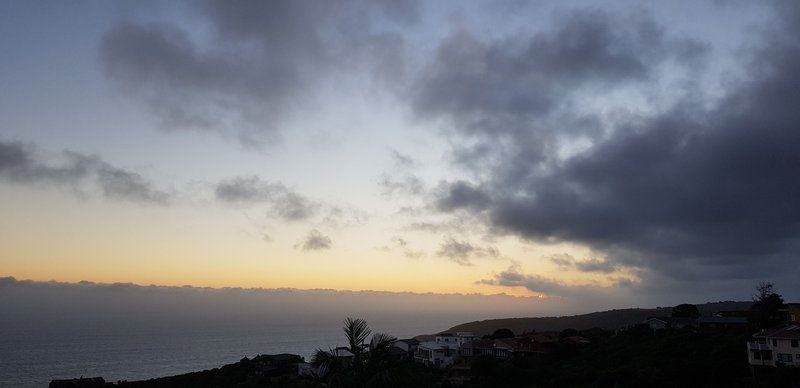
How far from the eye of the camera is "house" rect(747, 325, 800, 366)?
46.0 meters

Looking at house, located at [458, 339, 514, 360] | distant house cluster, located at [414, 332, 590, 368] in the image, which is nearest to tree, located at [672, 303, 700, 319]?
distant house cluster, located at [414, 332, 590, 368]

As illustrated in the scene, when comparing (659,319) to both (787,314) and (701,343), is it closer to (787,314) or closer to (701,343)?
(787,314)

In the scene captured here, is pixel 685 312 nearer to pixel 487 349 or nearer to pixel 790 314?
pixel 790 314

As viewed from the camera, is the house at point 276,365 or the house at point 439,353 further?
the house at point 276,365

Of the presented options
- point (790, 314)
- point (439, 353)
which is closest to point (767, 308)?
point (790, 314)

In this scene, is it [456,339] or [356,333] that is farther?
[456,339]

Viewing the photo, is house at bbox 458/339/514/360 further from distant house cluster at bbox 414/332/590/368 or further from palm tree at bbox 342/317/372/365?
palm tree at bbox 342/317/372/365

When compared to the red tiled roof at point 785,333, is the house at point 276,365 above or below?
below

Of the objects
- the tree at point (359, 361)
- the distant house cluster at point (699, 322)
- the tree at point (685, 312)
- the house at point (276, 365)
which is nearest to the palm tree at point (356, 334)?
the tree at point (359, 361)


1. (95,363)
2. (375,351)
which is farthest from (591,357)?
(95,363)

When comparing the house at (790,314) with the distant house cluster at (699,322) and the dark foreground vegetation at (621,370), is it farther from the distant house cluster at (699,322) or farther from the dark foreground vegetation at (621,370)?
the dark foreground vegetation at (621,370)

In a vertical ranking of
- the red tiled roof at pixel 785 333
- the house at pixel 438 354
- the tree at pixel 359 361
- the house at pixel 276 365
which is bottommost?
the house at pixel 276 365

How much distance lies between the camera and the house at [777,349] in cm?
4600

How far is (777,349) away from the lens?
152ft
